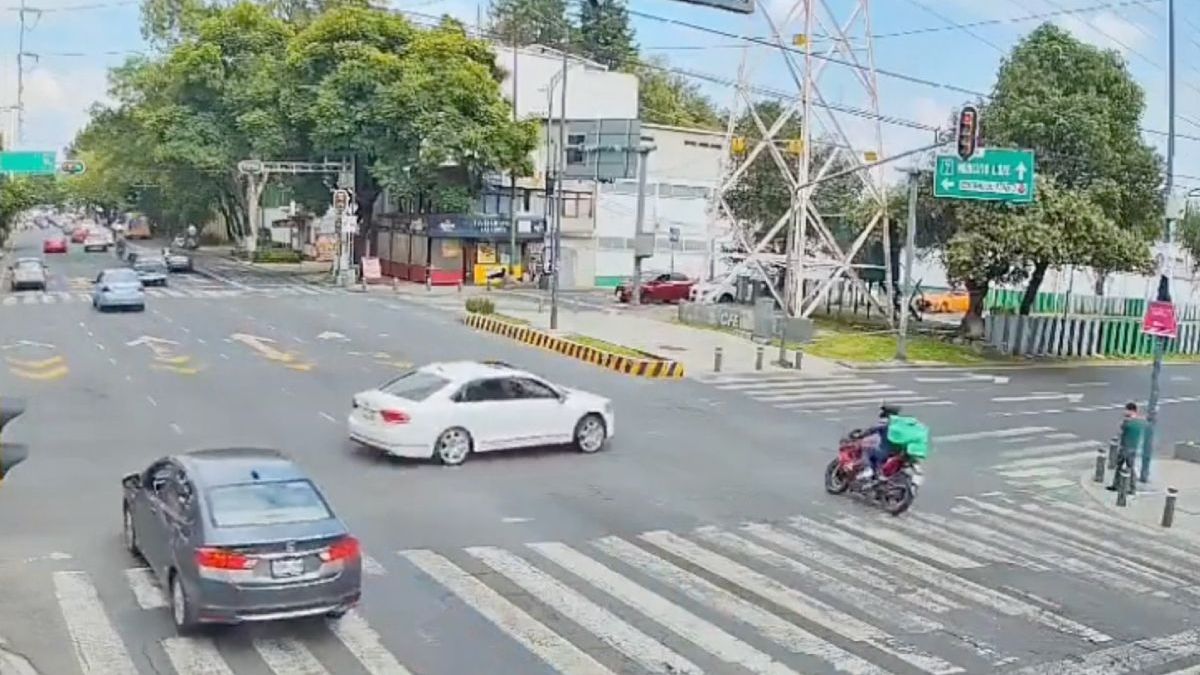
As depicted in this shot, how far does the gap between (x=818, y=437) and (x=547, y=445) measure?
5757 millimetres

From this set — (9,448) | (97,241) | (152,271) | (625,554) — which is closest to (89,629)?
(9,448)

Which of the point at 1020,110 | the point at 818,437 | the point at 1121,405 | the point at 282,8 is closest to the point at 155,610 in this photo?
the point at 818,437

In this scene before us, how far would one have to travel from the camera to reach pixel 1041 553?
16.8 m

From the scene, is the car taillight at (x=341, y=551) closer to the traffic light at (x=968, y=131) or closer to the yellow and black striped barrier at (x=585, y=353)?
the traffic light at (x=968, y=131)

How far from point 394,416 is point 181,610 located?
327 inches

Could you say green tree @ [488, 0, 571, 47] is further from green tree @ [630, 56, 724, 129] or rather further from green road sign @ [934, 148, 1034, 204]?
green road sign @ [934, 148, 1034, 204]

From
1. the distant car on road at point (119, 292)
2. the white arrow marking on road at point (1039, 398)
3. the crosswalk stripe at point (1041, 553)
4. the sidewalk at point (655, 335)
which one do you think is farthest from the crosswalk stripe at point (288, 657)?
the distant car on road at point (119, 292)

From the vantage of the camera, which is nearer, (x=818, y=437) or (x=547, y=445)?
(x=547, y=445)

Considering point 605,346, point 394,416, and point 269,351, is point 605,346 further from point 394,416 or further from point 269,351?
point 394,416

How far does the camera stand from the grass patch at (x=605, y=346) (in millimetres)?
35312

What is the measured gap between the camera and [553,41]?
114m

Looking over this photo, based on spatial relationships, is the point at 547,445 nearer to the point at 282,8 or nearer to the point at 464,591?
the point at 464,591

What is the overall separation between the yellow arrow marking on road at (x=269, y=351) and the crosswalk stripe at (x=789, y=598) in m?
17.2

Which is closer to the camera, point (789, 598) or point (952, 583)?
point (789, 598)
